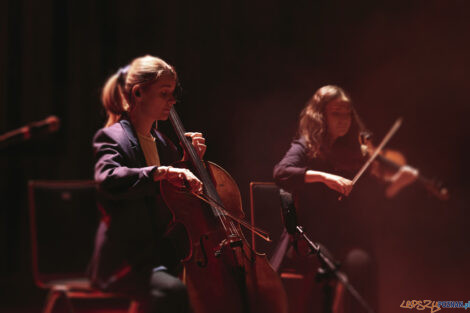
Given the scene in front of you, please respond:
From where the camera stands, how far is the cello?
4.68 ft

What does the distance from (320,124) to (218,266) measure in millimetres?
645

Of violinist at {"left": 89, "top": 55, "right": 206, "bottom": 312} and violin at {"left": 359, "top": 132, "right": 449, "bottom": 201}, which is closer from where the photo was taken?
violinist at {"left": 89, "top": 55, "right": 206, "bottom": 312}

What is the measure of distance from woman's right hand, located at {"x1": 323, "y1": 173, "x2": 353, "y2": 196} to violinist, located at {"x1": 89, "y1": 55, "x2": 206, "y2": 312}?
17.3 inches

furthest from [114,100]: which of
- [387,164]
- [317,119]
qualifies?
[387,164]

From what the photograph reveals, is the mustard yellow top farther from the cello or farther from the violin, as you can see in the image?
the violin

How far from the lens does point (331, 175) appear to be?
5.44 feet

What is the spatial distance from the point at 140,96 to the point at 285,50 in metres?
0.84

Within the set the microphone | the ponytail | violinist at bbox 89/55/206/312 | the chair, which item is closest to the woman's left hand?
violinist at bbox 89/55/206/312

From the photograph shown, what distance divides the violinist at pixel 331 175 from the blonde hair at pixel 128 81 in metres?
0.53

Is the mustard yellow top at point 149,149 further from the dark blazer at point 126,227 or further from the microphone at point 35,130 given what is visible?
the microphone at point 35,130

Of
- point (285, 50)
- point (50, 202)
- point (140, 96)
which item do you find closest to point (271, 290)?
point (140, 96)

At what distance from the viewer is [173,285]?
1415mm

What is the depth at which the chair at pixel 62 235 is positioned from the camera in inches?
71.4

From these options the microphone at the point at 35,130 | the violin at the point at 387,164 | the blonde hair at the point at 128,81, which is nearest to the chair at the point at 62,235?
the microphone at the point at 35,130
